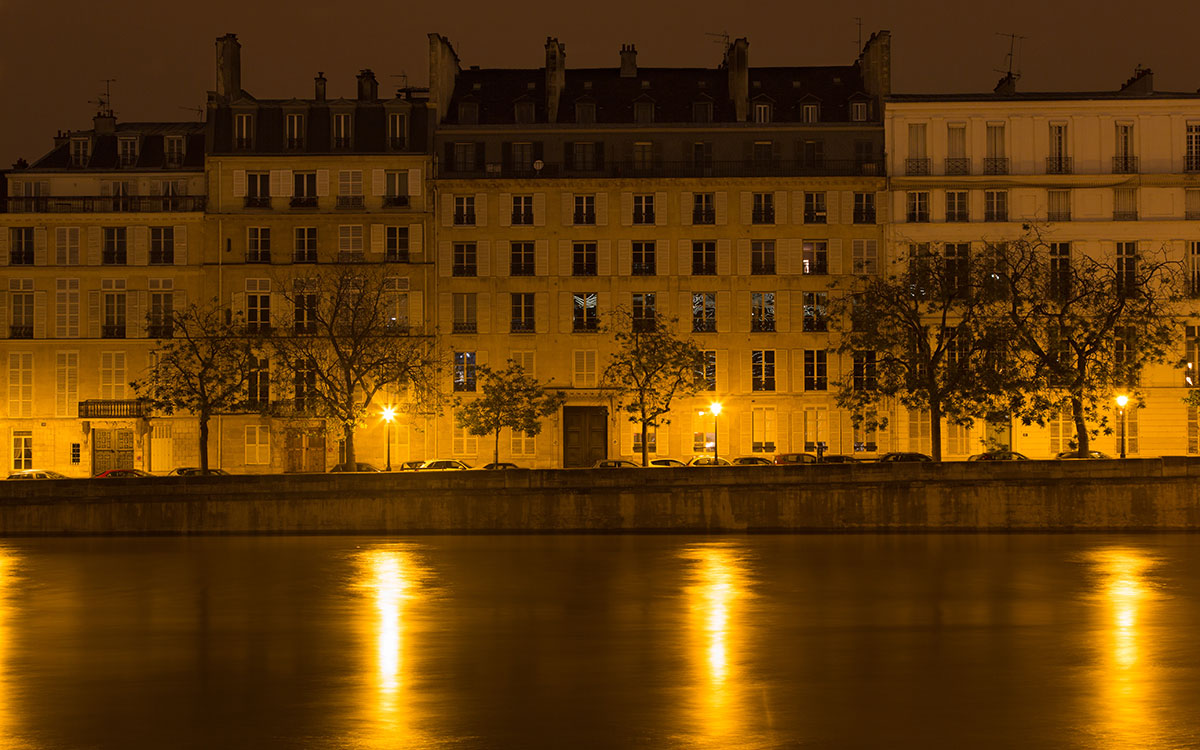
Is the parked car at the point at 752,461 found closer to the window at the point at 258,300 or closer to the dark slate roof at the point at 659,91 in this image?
the dark slate roof at the point at 659,91

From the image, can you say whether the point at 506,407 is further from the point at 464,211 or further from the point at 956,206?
the point at 956,206

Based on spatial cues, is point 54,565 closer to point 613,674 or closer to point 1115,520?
point 613,674

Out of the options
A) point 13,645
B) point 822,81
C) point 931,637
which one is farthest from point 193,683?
point 822,81

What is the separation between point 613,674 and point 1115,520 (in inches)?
1020

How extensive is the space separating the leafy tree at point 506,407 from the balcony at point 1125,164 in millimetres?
25355

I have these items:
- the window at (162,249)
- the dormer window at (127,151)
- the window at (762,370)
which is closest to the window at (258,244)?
the window at (162,249)

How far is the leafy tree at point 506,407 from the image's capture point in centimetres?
6531

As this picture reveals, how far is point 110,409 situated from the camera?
6975cm

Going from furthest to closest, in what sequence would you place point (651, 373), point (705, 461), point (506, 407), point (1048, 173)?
point (1048, 173) < point (506, 407) < point (651, 373) < point (705, 461)

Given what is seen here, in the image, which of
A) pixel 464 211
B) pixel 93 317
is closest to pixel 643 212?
pixel 464 211

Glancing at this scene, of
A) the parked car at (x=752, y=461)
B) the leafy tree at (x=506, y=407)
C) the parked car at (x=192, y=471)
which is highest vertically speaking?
the leafy tree at (x=506, y=407)

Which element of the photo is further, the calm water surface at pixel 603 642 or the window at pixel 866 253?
the window at pixel 866 253

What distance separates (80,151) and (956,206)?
38043 mm

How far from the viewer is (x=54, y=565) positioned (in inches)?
1709
